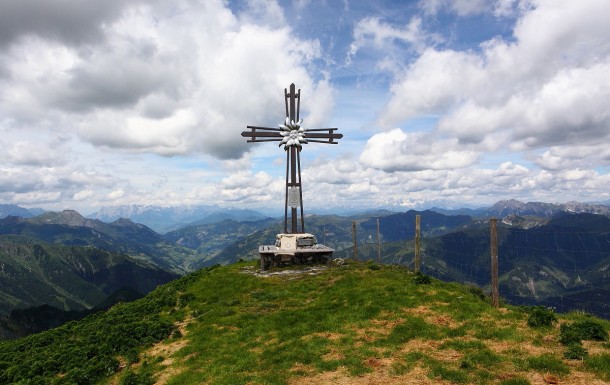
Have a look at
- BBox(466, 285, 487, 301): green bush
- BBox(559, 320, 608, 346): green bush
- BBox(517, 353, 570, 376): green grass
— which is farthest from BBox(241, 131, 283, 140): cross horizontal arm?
BBox(517, 353, 570, 376): green grass

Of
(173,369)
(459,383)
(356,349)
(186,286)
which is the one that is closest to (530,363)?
(459,383)

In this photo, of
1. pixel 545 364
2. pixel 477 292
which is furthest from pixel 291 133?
pixel 545 364

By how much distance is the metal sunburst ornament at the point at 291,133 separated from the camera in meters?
45.1

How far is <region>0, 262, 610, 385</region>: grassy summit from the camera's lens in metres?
14.5

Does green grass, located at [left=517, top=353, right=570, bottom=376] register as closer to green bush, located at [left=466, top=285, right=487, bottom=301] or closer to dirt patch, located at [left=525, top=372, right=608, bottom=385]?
dirt patch, located at [left=525, top=372, right=608, bottom=385]

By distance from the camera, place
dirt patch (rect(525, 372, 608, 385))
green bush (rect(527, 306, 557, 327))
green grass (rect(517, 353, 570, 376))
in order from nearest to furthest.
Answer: dirt patch (rect(525, 372, 608, 385)) → green grass (rect(517, 353, 570, 376)) → green bush (rect(527, 306, 557, 327))

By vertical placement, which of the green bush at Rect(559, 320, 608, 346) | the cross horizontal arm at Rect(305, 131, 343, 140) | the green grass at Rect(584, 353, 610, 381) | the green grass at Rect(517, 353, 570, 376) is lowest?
the green grass at Rect(517, 353, 570, 376)

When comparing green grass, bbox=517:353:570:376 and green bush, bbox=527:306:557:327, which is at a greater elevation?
green bush, bbox=527:306:557:327

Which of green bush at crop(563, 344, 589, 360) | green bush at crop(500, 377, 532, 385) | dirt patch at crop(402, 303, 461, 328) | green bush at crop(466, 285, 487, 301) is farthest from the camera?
green bush at crop(466, 285, 487, 301)

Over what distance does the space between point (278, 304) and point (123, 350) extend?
10.5 m

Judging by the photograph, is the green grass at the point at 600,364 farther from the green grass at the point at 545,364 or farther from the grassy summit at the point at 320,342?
the green grass at the point at 545,364

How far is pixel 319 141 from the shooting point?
46188 mm

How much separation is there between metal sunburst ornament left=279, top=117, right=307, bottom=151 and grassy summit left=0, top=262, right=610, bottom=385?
18803 millimetres

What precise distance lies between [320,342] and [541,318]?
11107 mm
